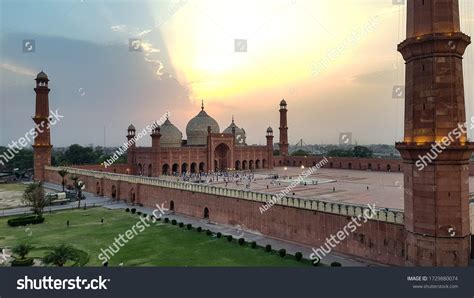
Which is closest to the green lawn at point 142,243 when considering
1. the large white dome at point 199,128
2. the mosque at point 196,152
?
the mosque at point 196,152

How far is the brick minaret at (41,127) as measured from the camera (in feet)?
181

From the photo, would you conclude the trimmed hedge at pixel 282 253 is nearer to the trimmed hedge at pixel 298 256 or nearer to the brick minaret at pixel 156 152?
the trimmed hedge at pixel 298 256

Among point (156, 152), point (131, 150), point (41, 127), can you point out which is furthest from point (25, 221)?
point (41, 127)

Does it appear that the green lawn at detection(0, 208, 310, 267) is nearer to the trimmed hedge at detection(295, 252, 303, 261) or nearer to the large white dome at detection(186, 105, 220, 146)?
the trimmed hedge at detection(295, 252, 303, 261)

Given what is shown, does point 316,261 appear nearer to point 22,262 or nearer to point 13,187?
point 22,262

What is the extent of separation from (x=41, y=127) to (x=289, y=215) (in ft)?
160

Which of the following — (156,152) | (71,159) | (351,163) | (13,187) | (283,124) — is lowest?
(13,187)

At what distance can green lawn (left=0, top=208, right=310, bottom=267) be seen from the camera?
18.4 meters

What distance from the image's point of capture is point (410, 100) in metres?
15.3

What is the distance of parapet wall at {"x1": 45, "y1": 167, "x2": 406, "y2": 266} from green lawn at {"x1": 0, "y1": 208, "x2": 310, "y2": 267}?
266cm

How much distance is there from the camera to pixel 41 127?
186 ft

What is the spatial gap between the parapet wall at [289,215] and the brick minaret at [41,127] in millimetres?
27184

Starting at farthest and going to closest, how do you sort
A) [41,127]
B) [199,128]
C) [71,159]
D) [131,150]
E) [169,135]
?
[71,159] → [199,128] → [169,135] → [131,150] → [41,127]

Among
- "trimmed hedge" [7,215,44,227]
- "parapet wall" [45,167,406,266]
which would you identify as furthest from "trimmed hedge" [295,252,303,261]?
"trimmed hedge" [7,215,44,227]
